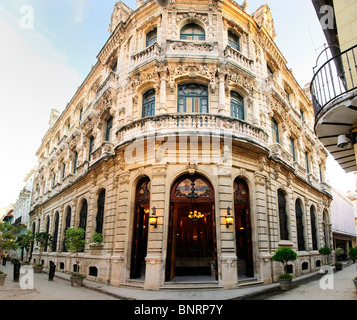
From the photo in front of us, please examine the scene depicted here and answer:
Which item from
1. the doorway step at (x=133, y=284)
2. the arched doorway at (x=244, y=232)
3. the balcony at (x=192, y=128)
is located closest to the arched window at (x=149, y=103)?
the balcony at (x=192, y=128)

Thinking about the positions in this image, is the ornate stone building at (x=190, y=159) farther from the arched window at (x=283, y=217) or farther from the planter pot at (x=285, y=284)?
the planter pot at (x=285, y=284)

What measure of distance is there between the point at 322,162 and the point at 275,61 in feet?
43.1

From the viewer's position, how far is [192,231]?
54.7 ft

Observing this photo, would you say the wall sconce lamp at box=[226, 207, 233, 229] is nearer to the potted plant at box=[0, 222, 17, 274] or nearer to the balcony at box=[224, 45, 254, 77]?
the balcony at box=[224, 45, 254, 77]

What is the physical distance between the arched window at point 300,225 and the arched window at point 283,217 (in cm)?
243

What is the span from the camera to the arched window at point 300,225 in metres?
18.2

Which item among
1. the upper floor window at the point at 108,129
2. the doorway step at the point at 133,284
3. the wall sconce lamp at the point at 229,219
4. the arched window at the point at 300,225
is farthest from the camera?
the arched window at the point at 300,225

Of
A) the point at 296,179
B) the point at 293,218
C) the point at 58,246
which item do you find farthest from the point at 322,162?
the point at 58,246

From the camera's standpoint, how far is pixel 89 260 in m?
15.2

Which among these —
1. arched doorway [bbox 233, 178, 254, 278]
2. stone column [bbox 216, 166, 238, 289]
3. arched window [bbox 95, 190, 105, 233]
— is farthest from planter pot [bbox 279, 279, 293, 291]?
arched window [bbox 95, 190, 105, 233]

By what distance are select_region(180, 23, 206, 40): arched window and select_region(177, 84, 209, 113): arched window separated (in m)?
3.35

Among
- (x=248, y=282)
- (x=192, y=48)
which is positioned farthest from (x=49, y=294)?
(x=192, y=48)

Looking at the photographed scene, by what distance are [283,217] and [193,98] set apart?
30.2 ft
